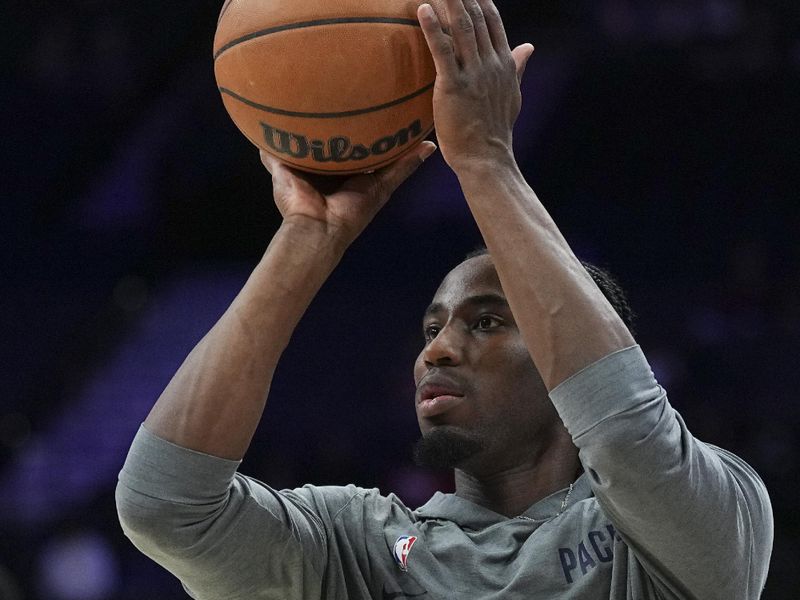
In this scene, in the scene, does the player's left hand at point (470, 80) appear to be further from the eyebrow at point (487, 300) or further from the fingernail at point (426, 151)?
the eyebrow at point (487, 300)

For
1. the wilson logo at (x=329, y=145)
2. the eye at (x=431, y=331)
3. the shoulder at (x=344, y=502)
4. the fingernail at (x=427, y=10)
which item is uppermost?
the fingernail at (x=427, y=10)

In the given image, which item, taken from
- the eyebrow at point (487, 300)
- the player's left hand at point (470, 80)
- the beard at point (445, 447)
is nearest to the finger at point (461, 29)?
the player's left hand at point (470, 80)

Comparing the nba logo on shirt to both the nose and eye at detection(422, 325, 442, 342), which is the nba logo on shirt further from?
eye at detection(422, 325, 442, 342)

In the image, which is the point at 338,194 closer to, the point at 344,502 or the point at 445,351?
the point at 445,351

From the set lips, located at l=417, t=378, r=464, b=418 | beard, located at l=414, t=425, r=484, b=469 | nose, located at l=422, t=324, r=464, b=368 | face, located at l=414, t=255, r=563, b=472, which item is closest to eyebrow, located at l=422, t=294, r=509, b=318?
face, located at l=414, t=255, r=563, b=472

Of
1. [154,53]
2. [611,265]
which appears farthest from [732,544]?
[154,53]

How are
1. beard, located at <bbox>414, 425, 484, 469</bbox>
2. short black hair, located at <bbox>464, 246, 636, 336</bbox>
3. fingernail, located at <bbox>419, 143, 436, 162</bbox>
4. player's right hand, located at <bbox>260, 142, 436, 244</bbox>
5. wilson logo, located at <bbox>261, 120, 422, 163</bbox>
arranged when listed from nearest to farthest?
wilson logo, located at <bbox>261, 120, 422, 163</bbox> < player's right hand, located at <bbox>260, 142, 436, 244</bbox> < fingernail, located at <bbox>419, 143, 436, 162</bbox> < beard, located at <bbox>414, 425, 484, 469</bbox> < short black hair, located at <bbox>464, 246, 636, 336</bbox>

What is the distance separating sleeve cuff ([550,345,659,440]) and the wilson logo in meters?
0.64

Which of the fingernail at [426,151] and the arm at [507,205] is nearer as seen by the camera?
the arm at [507,205]

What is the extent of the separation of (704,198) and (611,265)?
733 millimetres

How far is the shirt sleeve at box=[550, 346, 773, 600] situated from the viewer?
207 cm

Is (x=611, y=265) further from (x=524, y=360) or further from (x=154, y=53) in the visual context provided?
(x=524, y=360)

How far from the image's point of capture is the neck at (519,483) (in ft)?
9.27

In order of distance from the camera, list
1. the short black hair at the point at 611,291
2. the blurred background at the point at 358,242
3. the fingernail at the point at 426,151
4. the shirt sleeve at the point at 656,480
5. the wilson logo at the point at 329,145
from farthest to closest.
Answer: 1. the blurred background at the point at 358,242
2. the short black hair at the point at 611,291
3. the fingernail at the point at 426,151
4. the wilson logo at the point at 329,145
5. the shirt sleeve at the point at 656,480
